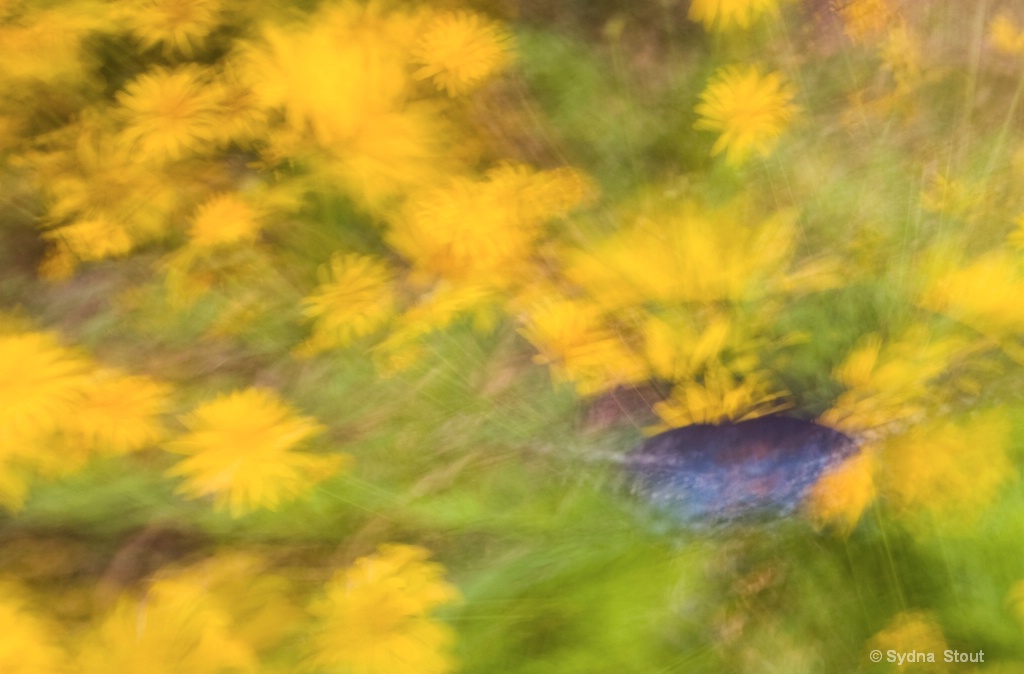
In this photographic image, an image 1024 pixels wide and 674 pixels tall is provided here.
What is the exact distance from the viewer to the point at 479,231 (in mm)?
556

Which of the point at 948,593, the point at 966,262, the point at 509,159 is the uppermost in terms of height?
the point at 509,159

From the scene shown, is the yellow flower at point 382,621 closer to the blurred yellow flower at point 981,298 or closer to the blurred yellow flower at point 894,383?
the blurred yellow flower at point 894,383

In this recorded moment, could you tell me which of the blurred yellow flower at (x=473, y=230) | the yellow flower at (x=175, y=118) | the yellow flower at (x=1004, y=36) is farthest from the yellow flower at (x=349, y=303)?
the yellow flower at (x=1004, y=36)

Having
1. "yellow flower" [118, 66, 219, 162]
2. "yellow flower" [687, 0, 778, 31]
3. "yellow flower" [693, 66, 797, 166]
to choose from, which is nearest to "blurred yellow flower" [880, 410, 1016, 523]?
"yellow flower" [693, 66, 797, 166]

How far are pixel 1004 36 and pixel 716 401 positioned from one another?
441mm

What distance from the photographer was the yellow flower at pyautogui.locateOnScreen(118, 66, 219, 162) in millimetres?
569

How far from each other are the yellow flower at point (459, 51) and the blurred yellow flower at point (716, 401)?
32 cm

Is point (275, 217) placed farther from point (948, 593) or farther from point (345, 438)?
point (948, 593)

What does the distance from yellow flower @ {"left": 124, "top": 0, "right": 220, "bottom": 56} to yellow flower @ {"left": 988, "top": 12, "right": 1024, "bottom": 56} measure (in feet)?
2.28

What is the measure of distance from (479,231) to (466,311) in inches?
2.6

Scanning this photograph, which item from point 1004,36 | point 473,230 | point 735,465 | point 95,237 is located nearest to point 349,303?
point 473,230

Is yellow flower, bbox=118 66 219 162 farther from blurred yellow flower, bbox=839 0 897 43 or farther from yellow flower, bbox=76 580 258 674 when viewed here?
blurred yellow flower, bbox=839 0 897 43

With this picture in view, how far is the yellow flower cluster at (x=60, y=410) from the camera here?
1.59 feet

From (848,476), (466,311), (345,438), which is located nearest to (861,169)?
(848,476)
